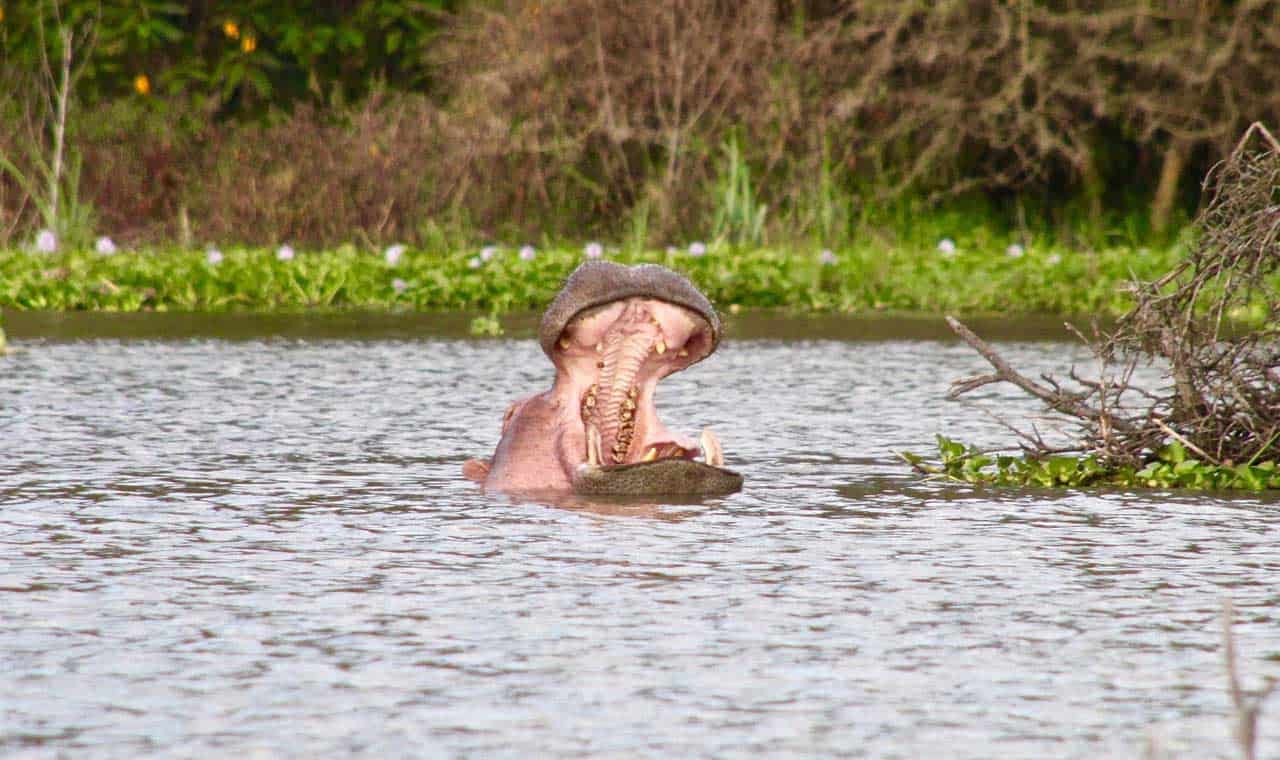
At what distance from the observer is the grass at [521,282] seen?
15.2 m

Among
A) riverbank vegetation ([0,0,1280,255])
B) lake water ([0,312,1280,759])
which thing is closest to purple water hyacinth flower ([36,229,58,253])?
riverbank vegetation ([0,0,1280,255])

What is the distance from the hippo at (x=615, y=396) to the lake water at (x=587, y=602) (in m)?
0.15

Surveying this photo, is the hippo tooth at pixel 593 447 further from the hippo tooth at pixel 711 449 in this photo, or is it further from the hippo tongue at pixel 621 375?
the hippo tooth at pixel 711 449

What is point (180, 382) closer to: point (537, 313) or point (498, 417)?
point (498, 417)

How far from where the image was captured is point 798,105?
60.5ft

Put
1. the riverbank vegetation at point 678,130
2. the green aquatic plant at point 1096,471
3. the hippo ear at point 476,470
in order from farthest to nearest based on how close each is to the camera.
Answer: the riverbank vegetation at point 678,130 → the hippo ear at point 476,470 → the green aquatic plant at point 1096,471

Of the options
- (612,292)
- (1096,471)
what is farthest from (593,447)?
(1096,471)

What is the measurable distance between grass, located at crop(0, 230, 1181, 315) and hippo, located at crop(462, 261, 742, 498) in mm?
7948

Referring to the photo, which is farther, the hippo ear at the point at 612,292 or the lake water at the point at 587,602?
the hippo ear at the point at 612,292

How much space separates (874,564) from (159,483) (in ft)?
8.15

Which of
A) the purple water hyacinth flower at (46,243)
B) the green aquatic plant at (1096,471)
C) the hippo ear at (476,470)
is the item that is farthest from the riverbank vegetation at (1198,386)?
the purple water hyacinth flower at (46,243)

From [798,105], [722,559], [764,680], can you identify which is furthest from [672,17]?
[764,680]

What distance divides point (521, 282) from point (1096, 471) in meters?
8.30

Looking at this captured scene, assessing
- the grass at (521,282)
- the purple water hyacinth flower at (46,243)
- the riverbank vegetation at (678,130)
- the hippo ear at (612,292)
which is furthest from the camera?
the riverbank vegetation at (678,130)
